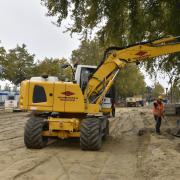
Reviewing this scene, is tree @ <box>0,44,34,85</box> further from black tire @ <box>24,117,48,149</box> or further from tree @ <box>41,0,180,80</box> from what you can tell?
black tire @ <box>24,117,48,149</box>

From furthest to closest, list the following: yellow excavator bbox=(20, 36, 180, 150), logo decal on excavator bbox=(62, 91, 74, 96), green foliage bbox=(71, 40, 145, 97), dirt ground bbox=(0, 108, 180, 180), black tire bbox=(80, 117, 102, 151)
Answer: green foliage bbox=(71, 40, 145, 97) → logo decal on excavator bbox=(62, 91, 74, 96) → yellow excavator bbox=(20, 36, 180, 150) → black tire bbox=(80, 117, 102, 151) → dirt ground bbox=(0, 108, 180, 180)

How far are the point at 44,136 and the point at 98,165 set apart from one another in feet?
13.5

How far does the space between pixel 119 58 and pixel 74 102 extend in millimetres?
2333

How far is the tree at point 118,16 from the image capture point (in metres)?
18.1

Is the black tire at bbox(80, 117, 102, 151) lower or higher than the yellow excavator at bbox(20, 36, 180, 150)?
lower

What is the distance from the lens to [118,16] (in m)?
18.4

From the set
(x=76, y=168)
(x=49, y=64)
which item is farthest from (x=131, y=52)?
(x=49, y=64)

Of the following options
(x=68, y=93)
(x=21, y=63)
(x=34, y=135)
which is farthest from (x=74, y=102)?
(x=21, y=63)

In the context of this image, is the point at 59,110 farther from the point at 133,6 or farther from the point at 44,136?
the point at 133,6

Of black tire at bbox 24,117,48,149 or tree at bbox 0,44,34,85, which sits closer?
black tire at bbox 24,117,48,149

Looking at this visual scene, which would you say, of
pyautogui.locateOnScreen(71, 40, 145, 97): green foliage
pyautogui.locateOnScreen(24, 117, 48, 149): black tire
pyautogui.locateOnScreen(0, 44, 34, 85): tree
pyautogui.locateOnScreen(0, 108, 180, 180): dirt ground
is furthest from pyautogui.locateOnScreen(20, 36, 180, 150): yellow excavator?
pyautogui.locateOnScreen(71, 40, 145, 97): green foliage

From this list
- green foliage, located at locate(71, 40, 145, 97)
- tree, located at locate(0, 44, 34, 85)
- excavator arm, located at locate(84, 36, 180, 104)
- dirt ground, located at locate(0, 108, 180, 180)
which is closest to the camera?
dirt ground, located at locate(0, 108, 180, 180)

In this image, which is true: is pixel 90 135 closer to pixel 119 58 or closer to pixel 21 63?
pixel 119 58

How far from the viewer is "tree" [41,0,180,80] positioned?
18062 millimetres
